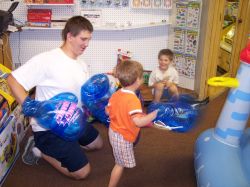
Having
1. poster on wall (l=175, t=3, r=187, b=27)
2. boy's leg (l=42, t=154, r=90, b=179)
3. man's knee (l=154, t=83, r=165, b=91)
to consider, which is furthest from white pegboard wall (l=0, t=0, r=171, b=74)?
boy's leg (l=42, t=154, r=90, b=179)

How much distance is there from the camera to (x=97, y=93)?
2.05 m

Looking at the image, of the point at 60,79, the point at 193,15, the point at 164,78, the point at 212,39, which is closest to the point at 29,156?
the point at 60,79

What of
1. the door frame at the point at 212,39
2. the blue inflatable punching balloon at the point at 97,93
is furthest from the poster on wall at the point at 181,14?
the blue inflatable punching balloon at the point at 97,93

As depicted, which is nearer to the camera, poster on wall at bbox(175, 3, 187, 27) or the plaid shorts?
the plaid shorts

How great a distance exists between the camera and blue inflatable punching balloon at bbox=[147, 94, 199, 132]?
170cm

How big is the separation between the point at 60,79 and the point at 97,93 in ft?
0.95

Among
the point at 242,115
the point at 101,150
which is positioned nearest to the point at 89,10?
the point at 101,150

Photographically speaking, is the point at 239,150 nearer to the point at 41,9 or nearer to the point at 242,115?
the point at 242,115

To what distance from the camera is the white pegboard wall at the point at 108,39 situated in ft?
11.4

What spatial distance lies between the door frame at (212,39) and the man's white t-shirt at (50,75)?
1.64 meters

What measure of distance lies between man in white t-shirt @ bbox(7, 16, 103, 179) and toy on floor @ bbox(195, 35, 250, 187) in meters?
0.80

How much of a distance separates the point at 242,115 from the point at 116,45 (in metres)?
2.24

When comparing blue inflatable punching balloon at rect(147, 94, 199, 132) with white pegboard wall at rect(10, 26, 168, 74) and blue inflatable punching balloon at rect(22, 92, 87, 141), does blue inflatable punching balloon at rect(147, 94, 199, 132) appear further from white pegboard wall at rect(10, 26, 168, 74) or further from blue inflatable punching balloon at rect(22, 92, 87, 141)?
white pegboard wall at rect(10, 26, 168, 74)

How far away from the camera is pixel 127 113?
64.8 inches
